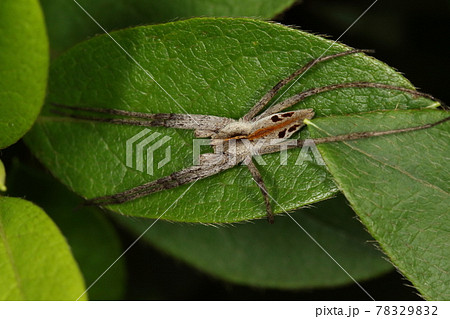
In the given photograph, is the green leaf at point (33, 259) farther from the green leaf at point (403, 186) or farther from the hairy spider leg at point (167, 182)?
the green leaf at point (403, 186)

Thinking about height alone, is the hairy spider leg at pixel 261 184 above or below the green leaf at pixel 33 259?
above

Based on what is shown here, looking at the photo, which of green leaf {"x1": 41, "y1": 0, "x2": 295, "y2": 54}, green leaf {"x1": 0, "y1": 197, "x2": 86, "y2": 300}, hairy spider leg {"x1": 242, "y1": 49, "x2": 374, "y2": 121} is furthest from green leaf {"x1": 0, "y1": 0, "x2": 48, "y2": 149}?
hairy spider leg {"x1": 242, "y1": 49, "x2": 374, "y2": 121}

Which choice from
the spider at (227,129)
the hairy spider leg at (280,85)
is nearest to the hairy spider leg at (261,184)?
the spider at (227,129)

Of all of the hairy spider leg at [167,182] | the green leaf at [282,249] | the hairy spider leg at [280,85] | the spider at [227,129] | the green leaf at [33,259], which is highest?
the hairy spider leg at [280,85]

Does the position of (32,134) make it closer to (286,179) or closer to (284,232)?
(286,179)

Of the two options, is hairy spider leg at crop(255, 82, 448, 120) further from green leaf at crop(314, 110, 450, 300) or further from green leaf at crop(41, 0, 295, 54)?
green leaf at crop(41, 0, 295, 54)

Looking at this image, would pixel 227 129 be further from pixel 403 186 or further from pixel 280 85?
pixel 403 186
